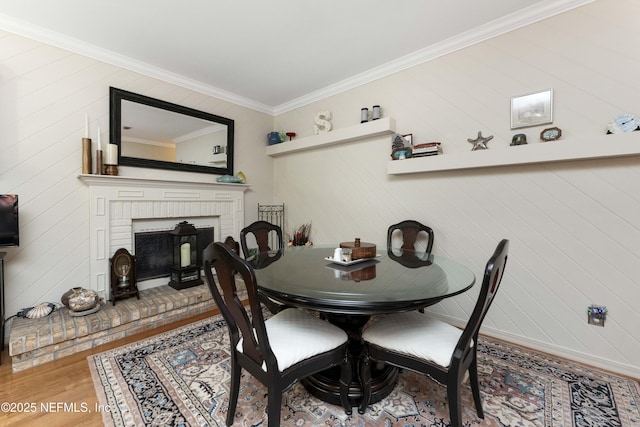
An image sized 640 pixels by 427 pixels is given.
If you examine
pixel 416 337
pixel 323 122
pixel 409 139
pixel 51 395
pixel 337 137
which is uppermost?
pixel 323 122

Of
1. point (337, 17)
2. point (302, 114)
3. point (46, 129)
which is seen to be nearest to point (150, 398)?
point (46, 129)

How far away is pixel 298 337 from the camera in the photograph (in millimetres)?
1343

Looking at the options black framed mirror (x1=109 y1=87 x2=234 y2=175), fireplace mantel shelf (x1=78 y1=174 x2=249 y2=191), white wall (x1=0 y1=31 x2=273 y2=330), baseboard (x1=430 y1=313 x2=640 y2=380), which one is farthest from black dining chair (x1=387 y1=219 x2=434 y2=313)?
white wall (x1=0 y1=31 x2=273 y2=330)

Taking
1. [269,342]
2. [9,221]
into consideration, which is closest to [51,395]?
[9,221]

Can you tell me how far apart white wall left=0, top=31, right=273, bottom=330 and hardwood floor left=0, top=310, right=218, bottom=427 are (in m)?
0.64

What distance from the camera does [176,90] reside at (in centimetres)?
315

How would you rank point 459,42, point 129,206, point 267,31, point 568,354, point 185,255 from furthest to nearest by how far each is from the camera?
1. point 185,255
2. point 129,206
3. point 459,42
4. point 267,31
5. point 568,354

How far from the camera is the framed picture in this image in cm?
209

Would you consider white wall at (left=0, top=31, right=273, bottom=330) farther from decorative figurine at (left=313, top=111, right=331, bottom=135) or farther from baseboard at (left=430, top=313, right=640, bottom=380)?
baseboard at (left=430, top=313, right=640, bottom=380)

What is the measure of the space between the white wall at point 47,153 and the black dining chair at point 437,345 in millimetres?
2731

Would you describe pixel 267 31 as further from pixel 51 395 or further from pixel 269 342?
pixel 51 395

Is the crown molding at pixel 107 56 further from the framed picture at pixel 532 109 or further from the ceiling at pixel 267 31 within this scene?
the framed picture at pixel 532 109

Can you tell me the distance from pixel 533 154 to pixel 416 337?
167 cm

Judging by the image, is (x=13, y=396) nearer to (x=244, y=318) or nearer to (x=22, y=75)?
(x=244, y=318)
